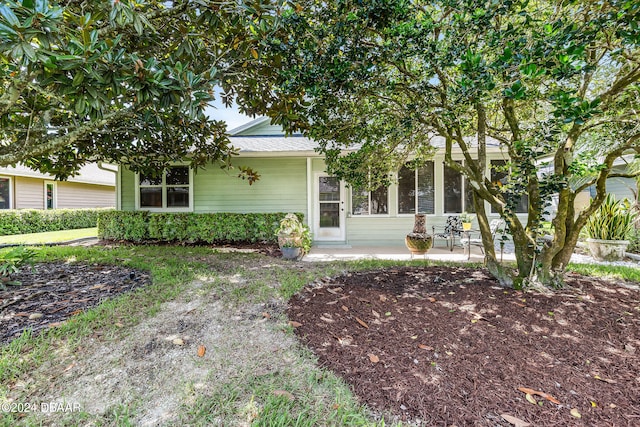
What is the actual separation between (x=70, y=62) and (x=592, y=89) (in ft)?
23.0

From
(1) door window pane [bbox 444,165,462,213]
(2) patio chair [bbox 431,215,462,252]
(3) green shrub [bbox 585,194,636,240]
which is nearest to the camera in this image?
(3) green shrub [bbox 585,194,636,240]

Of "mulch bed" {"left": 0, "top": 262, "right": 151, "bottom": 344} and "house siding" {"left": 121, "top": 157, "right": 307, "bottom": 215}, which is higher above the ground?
"house siding" {"left": 121, "top": 157, "right": 307, "bottom": 215}

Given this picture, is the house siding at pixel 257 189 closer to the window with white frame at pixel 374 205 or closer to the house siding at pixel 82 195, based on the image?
the window with white frame at pixel 374 205

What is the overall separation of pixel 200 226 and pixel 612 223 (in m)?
9.98

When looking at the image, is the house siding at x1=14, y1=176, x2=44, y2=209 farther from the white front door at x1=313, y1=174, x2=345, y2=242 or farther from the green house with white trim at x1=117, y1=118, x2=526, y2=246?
the white front door at x1=313, y1=174, x2=345, y2=242

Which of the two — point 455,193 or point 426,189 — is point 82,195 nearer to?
point 426,189

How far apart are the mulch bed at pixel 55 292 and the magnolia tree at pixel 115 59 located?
1705 millimetres

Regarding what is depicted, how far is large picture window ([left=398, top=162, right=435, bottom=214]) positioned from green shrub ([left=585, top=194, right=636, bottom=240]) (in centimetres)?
353

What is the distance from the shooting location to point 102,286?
3.86 metres

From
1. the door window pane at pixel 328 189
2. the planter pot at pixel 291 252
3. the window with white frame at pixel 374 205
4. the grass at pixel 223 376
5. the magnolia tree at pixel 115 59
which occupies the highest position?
the magnolia tree at pixel 115 59

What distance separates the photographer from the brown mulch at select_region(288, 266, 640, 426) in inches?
72.4

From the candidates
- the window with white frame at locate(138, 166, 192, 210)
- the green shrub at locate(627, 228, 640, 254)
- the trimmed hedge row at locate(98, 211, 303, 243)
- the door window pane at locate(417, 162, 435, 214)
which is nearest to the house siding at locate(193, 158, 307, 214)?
the window with white frame at locate(138, 166, 192, 210)

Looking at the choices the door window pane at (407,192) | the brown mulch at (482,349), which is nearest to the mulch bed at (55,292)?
the brown mulch at (482,349)

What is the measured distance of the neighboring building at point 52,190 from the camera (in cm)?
1236
